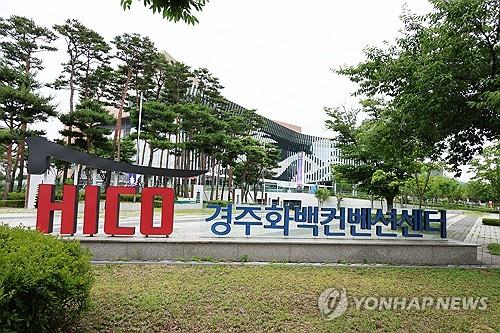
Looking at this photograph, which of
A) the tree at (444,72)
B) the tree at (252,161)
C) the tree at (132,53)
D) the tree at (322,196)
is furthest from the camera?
the tree at (322,196)

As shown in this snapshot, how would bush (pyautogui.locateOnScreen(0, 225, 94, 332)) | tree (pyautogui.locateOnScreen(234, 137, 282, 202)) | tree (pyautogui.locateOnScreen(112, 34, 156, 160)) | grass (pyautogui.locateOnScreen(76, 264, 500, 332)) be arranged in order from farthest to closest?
tree (pyautogui.locateOnScreen(234, 137, 282, 202)) → tree (pyautogui.locateOnScreen(112, 34, 156, 160)) → grass (pyautogui.locateOnScreen(76, 264, 500, 332)) → bush (pyautogui.locateOnScreen(0, 225, 94, 332))

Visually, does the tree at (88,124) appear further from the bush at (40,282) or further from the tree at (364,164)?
the bush at (40,282)

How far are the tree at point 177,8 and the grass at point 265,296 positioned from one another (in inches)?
118

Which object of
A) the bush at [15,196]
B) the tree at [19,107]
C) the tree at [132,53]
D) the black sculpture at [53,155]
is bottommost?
the bush at [15,196]

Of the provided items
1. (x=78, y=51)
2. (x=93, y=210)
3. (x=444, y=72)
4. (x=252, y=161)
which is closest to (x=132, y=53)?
(x=78, y=51)

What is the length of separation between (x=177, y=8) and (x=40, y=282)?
226 centimetres

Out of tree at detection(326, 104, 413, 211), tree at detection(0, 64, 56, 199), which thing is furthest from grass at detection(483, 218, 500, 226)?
tree at detection(0, 64, 56, 199)

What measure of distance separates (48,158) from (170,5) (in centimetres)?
602

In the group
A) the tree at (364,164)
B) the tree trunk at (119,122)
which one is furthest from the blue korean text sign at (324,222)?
the tree trunk at (119,122)

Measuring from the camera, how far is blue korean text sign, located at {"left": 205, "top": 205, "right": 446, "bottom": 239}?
8.00m

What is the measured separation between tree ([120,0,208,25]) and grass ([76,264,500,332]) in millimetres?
3008

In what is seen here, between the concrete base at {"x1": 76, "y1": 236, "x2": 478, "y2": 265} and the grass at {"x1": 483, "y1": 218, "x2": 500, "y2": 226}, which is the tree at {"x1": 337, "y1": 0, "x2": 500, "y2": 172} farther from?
the grass at {"x1": 483, "y1": 218, "x2": 500, "y2": 226}

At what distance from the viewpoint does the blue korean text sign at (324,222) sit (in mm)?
8000

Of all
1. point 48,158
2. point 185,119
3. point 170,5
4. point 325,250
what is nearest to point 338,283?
point 325,250
